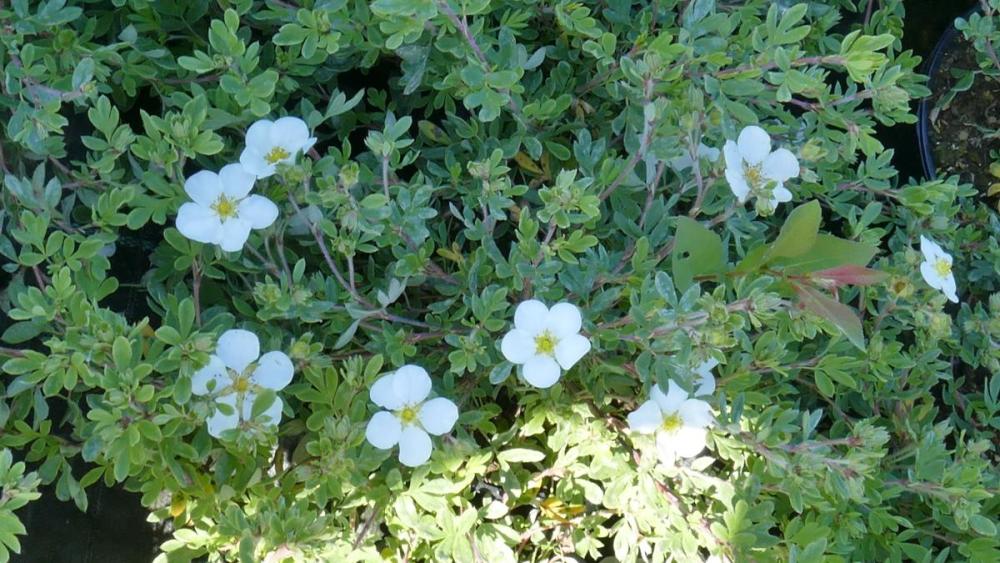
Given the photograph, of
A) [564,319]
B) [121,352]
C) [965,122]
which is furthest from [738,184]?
[965,122]

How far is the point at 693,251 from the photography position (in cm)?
148

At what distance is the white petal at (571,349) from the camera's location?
4.82 ft

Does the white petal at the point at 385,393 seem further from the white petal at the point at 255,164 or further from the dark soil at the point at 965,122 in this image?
the dark soil at the point at 965,122

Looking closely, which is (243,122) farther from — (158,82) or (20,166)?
(20,166)

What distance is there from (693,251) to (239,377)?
76 centimetres

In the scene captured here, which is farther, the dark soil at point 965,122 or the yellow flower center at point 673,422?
the dark soil at point 965,122

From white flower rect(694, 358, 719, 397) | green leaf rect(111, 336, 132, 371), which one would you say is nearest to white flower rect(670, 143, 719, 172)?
white flower rect(694, 358, 719, 397)

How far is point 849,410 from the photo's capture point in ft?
7.00

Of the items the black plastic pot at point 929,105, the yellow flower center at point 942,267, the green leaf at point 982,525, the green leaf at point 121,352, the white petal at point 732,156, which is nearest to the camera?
the green leaf at point 121,352

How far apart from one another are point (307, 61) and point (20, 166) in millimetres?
533

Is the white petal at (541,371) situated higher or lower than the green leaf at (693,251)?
lower

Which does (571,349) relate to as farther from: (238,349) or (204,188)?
(204,188)

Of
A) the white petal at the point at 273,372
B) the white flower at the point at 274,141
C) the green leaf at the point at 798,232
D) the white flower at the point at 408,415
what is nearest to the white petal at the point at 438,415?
the white flower at the point at 408,415

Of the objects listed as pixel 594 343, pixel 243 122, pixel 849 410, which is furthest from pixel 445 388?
pixel 849 410
